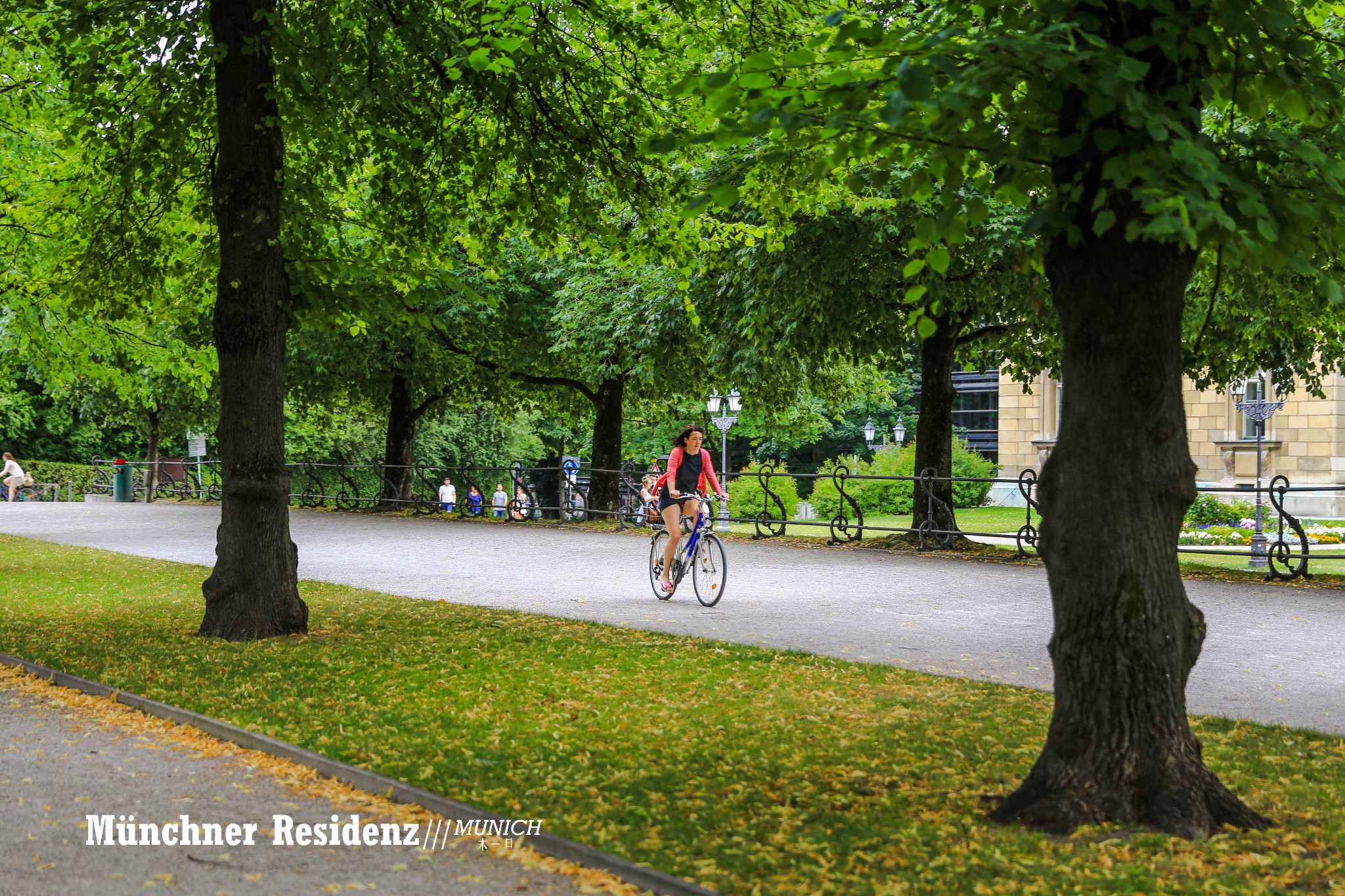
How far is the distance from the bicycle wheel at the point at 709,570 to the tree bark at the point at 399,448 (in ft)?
62.0

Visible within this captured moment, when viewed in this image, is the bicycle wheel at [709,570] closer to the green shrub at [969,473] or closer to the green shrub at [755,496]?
the green shrub at [755,496]

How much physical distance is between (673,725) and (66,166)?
40.2 feet

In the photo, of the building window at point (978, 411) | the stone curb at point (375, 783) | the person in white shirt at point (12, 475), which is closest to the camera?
the stone curb at point (375, 783)

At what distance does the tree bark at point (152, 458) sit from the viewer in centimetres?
3978

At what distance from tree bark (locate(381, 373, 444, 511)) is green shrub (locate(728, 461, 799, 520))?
315 inches

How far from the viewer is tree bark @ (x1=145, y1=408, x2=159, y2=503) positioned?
1566 inches

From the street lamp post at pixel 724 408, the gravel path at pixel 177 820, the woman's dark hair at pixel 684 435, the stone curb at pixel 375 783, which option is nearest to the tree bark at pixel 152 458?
the street lamp post at pixel 724 408

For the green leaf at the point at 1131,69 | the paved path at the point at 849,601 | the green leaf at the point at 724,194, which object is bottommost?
the paved path at the point at 849,601

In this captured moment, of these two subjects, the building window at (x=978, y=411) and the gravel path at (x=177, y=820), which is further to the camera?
the building window at (x=978, y=411)

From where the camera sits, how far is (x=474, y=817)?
5.25 metres

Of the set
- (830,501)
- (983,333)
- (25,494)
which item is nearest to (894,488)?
(830,501)

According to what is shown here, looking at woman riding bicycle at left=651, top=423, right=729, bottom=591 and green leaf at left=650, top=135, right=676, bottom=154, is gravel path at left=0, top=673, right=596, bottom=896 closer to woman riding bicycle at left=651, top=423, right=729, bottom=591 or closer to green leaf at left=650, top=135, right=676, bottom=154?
green leaf at left=650, top=135, right=676, bottom=154

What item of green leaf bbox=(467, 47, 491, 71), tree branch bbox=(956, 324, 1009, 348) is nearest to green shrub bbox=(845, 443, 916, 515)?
tree branch bbox=(956, 324, 1009, 348)

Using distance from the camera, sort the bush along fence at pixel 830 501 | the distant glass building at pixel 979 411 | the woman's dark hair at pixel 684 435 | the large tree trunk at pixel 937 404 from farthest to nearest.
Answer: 1. the distant glass building at pixel 979 411
2. the large tree trunk at pixel 937 404
3. the bush along fence at pixel 830 501
4. the woman's dark hair at pixel 684 435
